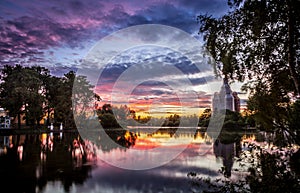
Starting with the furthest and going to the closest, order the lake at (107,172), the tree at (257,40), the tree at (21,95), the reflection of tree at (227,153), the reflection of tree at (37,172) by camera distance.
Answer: the tree at (21,95), the reflection of tree at (37,172), the lake at (107,172), the reflection of tree at (227,153), the tree at (257,40)

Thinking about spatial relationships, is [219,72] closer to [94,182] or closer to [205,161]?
[94,182]

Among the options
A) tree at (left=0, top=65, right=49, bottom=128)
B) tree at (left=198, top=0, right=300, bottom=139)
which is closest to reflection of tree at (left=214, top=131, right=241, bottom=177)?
tree at (left=198, top=0, right=300, bottom=139)

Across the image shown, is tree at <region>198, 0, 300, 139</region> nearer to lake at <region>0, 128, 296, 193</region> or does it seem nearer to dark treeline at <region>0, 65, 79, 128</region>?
lake at <region>0, 128, 296, 193</region>

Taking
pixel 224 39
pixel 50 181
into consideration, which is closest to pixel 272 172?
pixel 224 39

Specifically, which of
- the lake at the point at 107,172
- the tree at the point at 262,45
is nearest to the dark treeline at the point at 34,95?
the lake at the point at 107,172

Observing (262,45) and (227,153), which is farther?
(227,153)

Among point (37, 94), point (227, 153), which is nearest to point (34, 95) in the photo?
point (37, 94)

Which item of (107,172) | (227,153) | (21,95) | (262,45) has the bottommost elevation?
(107,172)

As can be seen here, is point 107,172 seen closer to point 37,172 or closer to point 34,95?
point 37,172

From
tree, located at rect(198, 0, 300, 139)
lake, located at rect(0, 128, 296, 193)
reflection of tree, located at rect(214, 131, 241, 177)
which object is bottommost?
lake, located at rect(0, 128, 296, 193)

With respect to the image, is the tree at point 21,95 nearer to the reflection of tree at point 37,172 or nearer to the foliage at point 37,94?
the foliage at point 37,94

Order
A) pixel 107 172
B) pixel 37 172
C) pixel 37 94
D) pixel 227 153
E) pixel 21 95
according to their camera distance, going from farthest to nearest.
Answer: pixel 37 94, pixel 21 95, pixel 227 153, pixel 107 172, pixel 37 172

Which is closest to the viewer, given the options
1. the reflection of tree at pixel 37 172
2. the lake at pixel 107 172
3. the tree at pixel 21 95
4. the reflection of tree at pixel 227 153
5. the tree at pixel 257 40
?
the tree at pixel 257 40

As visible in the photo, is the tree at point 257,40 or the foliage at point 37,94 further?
the foliage at point 37,94
